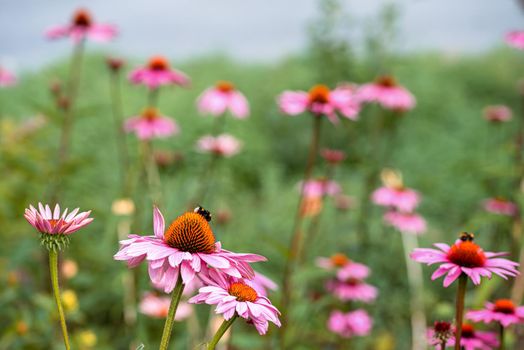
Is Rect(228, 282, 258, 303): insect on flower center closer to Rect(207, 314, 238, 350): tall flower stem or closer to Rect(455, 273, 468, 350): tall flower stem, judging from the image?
Rect(207, 314, 238, 350): tall flower stem

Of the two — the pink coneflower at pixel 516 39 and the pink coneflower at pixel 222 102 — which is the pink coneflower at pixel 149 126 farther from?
the pink coneflower at pixel 516 39

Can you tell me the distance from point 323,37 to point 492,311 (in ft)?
7.91

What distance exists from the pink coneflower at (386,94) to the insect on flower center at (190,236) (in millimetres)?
1486

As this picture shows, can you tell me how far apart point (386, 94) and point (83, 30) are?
93 cm

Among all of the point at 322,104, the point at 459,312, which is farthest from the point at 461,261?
the point at 322,104

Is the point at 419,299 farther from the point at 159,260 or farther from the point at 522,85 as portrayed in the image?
the point at 159,260

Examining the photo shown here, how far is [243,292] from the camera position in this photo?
59 centimetres

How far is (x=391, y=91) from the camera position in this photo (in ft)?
6.87

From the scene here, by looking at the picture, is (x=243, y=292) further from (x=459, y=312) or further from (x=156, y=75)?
(x=156, y=75)

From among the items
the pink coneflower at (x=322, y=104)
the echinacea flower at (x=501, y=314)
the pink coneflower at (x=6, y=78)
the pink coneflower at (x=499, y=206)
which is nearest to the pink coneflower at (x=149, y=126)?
the pink coneflower at (x=322, y=104)

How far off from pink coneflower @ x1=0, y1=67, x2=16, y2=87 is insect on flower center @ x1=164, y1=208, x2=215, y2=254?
2010 millimetres

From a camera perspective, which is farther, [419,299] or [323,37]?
[323,37]

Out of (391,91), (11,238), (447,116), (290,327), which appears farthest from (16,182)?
(447,116)

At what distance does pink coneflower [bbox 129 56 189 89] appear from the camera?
1807 mm
